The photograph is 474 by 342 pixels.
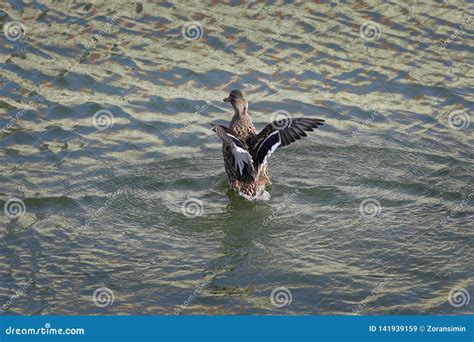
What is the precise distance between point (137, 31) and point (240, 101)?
4290 mm

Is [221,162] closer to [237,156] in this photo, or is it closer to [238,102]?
[238,102]

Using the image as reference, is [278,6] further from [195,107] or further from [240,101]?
[240,101]

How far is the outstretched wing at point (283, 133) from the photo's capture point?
1062 centimetres

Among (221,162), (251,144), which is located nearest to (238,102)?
(251,144)

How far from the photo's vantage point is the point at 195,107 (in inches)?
518

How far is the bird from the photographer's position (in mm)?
10617

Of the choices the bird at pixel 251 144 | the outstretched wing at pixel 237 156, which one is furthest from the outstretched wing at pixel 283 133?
the outstretched wing at pixel 237 156

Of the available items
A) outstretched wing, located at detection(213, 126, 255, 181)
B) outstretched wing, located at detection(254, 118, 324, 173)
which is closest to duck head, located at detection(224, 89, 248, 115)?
outstretched wing, located at detection(213, 126, 255, 181)

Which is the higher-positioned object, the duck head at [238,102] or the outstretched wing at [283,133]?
the duck head at [238,102]

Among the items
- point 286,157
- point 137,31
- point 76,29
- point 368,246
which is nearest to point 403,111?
point 286,157

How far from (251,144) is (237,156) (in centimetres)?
Answer: 42

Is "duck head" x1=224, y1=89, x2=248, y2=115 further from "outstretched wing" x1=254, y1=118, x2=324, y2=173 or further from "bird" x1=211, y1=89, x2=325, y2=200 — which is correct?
"outstretched wing" x1=254, y1=118, x2=324, y2=173

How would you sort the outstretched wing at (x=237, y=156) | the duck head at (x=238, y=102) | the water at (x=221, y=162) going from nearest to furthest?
1. the water at (x=221, y=162)
2. the outstretched wing at (x=237, y=156)
3. the duck head at (x=238, y=102)

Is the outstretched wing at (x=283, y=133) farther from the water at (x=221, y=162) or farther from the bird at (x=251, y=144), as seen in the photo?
the water at (x=221, y=162)
